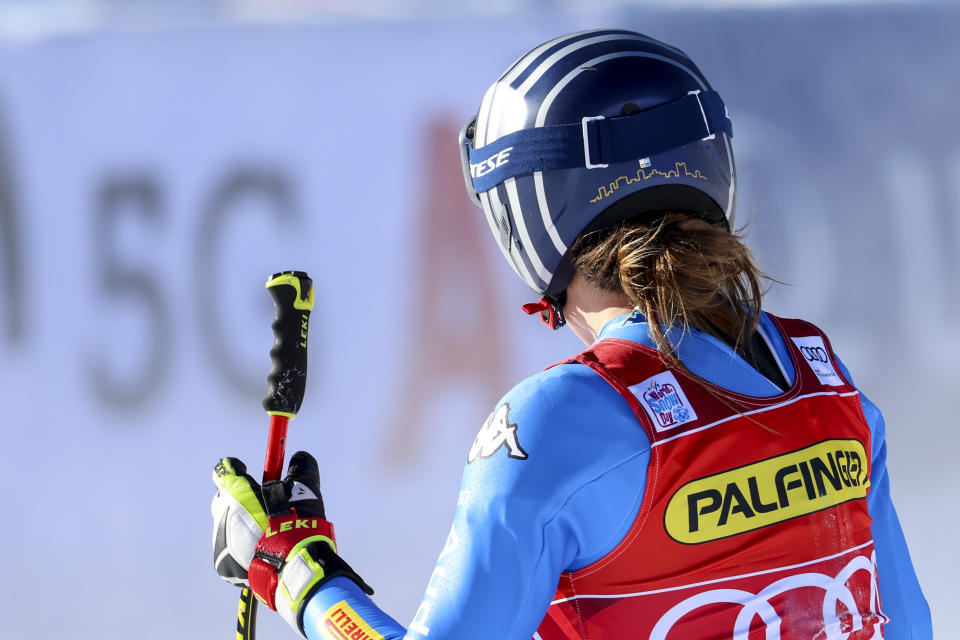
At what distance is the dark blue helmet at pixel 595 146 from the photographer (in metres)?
1.03

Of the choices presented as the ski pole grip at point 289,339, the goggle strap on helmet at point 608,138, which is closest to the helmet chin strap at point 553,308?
the goggle strap on helmet at point 608,138

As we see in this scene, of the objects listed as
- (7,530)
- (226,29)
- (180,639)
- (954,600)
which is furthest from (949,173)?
(7,530)

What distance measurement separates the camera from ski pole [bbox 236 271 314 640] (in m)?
1.36

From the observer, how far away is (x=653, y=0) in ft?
10.7

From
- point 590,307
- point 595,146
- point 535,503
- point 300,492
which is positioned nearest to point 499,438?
point 535,503

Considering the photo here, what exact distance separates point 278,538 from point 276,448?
265mm

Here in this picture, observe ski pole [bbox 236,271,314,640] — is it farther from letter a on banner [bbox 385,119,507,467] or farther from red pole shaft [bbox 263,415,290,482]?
letter a on banner [bbox 385,119,507,467]

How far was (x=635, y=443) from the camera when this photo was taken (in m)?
0.83

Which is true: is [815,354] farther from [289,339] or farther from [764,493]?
[289,339]

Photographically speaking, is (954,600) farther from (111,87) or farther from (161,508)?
(111,87)

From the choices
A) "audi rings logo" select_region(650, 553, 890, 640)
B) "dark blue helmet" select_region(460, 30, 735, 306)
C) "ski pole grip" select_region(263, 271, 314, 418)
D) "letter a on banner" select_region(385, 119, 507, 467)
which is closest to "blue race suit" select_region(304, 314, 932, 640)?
"audi rings logo" select_region(650, 553, 890, 640)

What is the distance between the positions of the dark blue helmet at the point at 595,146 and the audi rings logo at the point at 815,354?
0.18 metres

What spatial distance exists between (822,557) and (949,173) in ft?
9.54

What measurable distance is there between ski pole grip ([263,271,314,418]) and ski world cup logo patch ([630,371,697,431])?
0.64 meters
